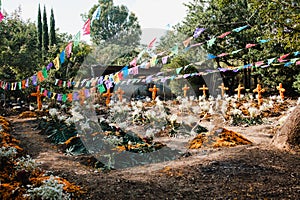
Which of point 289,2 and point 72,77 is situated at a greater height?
point 289,2

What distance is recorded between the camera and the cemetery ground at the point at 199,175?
13.2 ft

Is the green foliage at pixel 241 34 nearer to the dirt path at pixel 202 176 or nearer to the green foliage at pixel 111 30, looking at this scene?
the dirt path at pixel 202 176

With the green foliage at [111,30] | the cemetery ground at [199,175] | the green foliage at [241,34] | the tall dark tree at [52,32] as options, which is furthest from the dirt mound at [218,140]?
the green foliage at [111,30]

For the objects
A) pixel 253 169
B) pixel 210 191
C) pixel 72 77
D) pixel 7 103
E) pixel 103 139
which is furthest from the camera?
pixel 7 103

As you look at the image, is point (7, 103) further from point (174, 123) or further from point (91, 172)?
point (91, 172)

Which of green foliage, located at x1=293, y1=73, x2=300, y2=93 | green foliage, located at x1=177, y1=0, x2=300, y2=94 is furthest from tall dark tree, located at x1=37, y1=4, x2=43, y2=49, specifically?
green foliage, located at x1=293, y1=73, x2=300, y2=93

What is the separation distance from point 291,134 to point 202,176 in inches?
92.1

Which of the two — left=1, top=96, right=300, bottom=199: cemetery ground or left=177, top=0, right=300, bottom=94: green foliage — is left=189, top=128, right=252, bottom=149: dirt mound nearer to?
left=1, top=96, right=300, bottom=199: cemetery ground

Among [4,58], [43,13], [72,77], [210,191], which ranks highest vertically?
[43,13]

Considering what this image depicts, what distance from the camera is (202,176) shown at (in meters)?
4.65

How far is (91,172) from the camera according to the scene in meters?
5.02

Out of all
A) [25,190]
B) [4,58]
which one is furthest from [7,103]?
[25,190]

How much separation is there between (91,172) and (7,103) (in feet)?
41.3

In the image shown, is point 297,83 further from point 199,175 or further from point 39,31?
point 39,31
